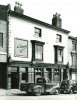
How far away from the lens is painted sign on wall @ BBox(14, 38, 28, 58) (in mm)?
27498

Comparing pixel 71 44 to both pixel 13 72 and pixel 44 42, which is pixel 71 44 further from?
pixel 13 72

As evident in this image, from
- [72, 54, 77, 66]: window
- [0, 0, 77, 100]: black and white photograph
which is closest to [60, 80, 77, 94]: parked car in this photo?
[0, 0, 77, 100]: black and white photograph

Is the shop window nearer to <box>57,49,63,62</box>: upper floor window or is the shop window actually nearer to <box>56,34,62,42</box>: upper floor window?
<box>56,34,62,42</box>: upper floor window

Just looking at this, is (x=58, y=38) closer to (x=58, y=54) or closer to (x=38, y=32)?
(x=58, y=54)

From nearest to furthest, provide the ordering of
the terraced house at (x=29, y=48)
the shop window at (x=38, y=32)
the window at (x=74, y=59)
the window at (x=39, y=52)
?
1. the terraced house at (x=29, y=48)
2. the window at (x=39, y=52)
3. the shop window at (x=38, y=32)
4. the window at (x=74, y=59)

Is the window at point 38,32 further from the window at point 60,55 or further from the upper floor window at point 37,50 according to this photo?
the window at point 60,55

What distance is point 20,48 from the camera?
2817 cm

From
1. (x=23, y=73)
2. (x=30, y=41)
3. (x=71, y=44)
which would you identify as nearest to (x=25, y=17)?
(x=30, y=41)

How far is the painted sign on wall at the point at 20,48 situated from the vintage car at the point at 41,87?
5.70m

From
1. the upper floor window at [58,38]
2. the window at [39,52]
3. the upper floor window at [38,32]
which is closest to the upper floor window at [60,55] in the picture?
the upper floor window at [58,38]

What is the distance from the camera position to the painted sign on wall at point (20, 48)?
27498 mm

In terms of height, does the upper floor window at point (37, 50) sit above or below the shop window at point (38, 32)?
below

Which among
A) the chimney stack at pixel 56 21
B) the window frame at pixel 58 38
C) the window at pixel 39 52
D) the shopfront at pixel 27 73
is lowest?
the shopfront at pixel 27 73

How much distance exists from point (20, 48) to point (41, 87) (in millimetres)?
7735
